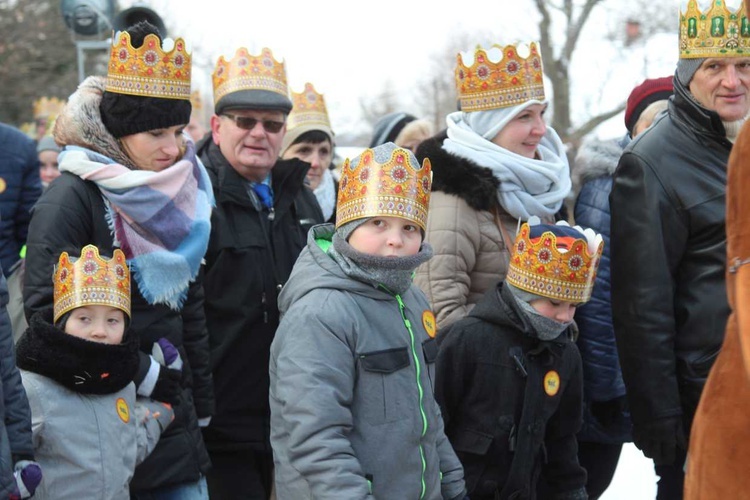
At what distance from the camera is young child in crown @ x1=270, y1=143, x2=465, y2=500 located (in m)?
3.53

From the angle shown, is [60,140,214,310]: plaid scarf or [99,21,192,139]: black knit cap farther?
[99,21,192,139]: black knit cap

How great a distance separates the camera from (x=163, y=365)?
4309 millimetres

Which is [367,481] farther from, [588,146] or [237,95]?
[588,146]

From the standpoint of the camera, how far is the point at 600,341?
5160 millimetres

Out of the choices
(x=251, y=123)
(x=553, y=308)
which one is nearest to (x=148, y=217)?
(x=251, y=123)

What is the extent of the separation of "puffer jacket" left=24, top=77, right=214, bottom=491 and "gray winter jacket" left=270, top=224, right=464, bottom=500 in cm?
68

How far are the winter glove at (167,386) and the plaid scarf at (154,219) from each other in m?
A: 0.25

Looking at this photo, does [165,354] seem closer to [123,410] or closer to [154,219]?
[123,410]

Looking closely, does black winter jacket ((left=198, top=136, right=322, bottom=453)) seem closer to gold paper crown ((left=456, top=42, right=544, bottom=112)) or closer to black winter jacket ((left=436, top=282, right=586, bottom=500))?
black winter jacket ((left=436, top=282, right=586, bottom=500))

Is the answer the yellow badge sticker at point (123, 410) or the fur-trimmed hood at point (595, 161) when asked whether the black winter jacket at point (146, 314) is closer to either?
the yellow badge sticker at point (123, 410)

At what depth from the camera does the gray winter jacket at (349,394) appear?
Result: 138 inches

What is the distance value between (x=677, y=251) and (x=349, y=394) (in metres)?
1.38

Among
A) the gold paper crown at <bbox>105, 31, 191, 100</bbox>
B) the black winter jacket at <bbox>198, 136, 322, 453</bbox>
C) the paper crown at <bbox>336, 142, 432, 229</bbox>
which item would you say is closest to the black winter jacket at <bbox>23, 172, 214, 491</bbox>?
the black winter jacket at <bbox>198, 136, 322, 453</bbox>

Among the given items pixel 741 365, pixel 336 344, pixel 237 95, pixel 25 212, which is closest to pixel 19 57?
pixel 25 212
